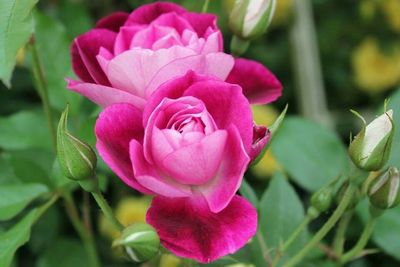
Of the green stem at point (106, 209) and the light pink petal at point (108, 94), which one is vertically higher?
the light pink petal at point (108, 94)

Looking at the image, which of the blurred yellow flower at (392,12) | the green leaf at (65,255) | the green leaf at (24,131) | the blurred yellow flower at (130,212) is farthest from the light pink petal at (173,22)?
the blurred yellow flower at (392,12)

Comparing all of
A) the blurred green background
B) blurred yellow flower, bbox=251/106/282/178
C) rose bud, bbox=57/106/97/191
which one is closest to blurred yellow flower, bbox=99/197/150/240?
the blurred green background

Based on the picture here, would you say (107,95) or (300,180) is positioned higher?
(107,95)

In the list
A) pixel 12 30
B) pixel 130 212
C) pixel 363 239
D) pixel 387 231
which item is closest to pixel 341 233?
pixel 363 239

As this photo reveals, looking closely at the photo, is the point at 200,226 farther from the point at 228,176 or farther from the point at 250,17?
the point at 250,17

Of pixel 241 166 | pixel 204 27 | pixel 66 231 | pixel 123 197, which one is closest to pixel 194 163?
pixel 241 166

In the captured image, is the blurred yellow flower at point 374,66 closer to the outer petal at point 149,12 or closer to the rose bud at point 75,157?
the outer petal at point 149,12

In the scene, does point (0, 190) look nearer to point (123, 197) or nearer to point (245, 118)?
point (245, 118)
